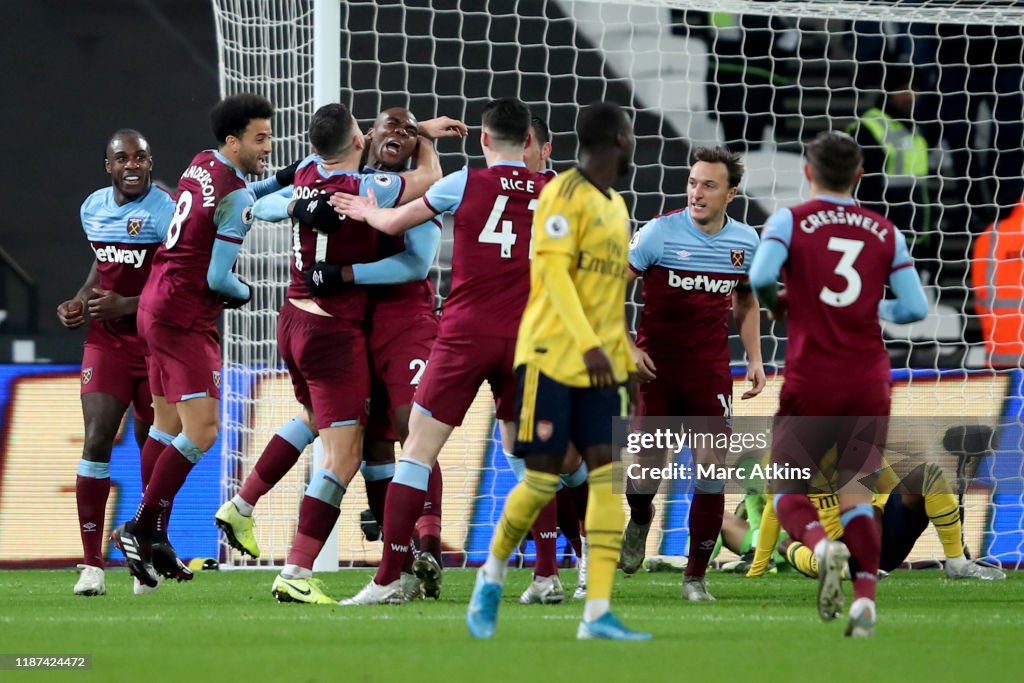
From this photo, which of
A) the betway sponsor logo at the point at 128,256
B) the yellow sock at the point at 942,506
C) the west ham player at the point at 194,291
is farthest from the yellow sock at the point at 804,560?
the betway sponsor logo at the point at 128,256

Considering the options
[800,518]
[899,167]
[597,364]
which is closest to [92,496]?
[597,364]

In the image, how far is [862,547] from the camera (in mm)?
5266

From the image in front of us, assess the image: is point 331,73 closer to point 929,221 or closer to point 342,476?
point 342,476

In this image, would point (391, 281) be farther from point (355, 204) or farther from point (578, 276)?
point (578, 276)

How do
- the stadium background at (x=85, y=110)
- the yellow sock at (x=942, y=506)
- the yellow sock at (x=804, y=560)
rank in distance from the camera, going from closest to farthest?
the yellow sock at (x=804, y=560) < the yellow sock at (x=942, y=506) < the stadium background at (x=85, y=110)

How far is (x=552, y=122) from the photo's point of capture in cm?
1189

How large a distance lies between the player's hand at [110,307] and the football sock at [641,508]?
259cm

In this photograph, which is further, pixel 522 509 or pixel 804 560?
pixel 804 560

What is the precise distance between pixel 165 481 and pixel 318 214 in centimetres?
151

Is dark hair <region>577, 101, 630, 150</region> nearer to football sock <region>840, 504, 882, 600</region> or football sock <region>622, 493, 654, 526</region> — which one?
football sock <region>840, 504, 882, 600</region>

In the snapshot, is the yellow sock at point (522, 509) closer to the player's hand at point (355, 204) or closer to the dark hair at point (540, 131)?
the player's hand at point (355, 204)

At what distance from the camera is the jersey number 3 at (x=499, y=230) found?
6266mm

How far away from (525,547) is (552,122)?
371 centimetres

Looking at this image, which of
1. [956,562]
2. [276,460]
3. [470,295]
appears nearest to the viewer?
[470,295]
